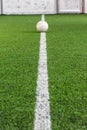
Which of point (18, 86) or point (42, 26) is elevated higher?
point (18, 86)

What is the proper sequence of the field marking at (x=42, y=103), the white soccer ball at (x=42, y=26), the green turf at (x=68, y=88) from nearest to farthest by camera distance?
the field marking at (x=42, y=103) → the green turf at (x=68, y=88) → the white soccer ball at (x=42, y=26)

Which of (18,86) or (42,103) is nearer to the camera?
(42,103)

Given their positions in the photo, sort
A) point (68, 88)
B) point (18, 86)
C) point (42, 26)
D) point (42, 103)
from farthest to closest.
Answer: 1. point (42, 26)
2. point (18, 86)
3. point (68, 88)
4. point (42, 103)

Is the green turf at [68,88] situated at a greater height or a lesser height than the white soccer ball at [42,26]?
greater

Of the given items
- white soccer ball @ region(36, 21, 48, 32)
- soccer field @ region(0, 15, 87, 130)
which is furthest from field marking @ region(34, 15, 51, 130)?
white soccer ball @ region(36, 21, 48, 32)

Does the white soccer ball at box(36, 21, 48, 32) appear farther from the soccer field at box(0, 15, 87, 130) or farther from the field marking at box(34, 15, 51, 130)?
the field marking at box(34, 15, 51, 130)

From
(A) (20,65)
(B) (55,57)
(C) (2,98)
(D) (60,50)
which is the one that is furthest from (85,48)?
(C) (2,98)

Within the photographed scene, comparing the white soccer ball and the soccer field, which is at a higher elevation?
the soccer field

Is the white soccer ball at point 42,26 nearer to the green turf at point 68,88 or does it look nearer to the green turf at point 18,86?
the green turf at point 18,86

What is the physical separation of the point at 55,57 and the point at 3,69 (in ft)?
4.47

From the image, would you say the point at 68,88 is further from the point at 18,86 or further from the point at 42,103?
the point at 42,103

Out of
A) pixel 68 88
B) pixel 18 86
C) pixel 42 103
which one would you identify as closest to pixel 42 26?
pixel 18 86

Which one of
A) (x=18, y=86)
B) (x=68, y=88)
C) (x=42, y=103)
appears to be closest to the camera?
(x=42, y=103)

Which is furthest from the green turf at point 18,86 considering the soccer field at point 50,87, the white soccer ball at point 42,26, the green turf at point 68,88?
the white soccer ball at point 42,26
